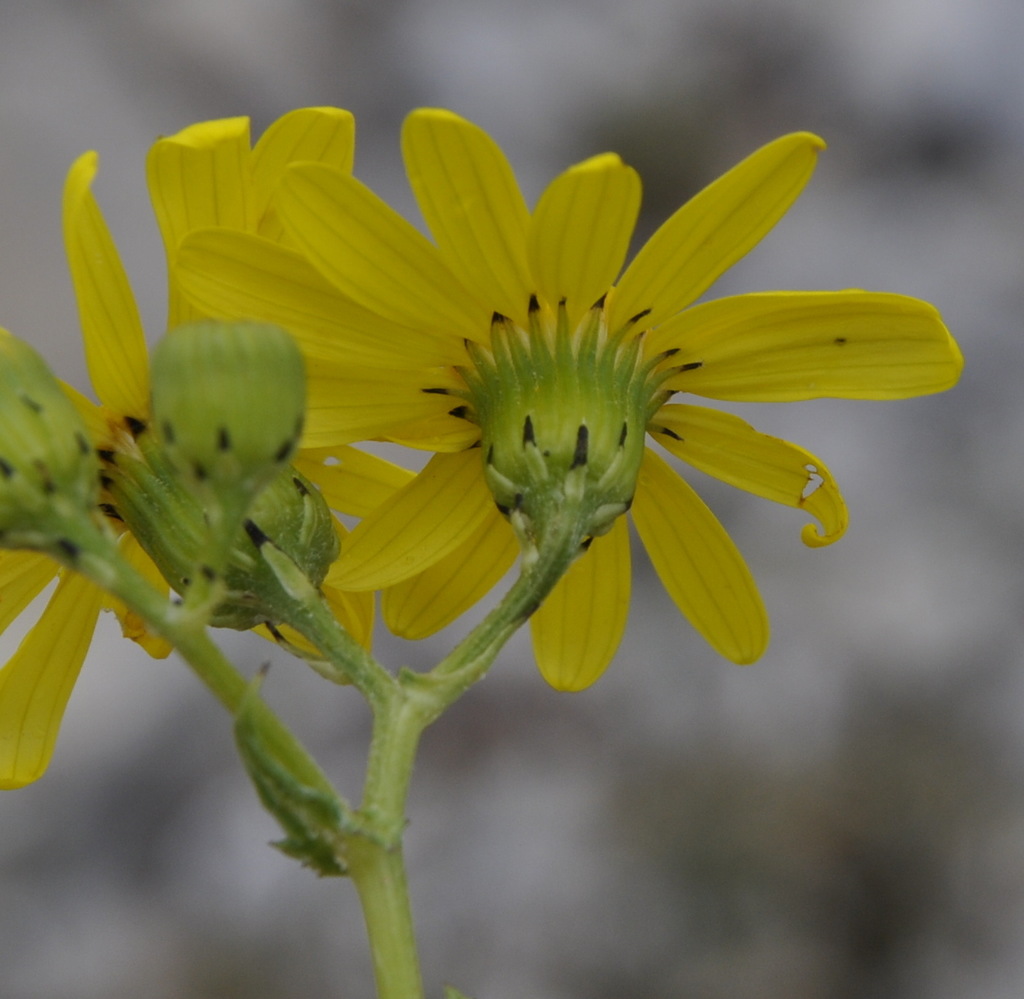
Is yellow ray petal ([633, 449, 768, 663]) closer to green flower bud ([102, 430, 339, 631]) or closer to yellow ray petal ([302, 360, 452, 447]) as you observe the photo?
yellow ray petal ([302, 360, 452, 447])

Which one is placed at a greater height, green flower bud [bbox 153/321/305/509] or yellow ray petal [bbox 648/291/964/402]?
yellow ray petal [bbox 648/291/964/402]

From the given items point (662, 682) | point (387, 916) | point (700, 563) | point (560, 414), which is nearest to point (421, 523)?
point (560, 414)

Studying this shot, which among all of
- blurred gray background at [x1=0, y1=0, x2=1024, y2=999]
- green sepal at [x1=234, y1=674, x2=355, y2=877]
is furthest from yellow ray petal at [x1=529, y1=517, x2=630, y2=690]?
blurred gray background at [x1=0, y1=0, x2=1024, y2=999]

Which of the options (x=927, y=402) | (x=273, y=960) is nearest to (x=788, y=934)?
(x=273, y=960)

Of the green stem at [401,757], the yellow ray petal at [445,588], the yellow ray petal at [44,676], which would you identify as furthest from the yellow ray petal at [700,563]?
the yellow ray petal at [44,676]

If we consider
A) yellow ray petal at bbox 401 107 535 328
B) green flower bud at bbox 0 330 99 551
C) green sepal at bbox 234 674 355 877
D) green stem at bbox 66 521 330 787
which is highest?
yellow ray petal at bbox 401 107 535 328

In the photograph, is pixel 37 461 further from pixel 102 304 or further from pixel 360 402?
pixel 360 402
